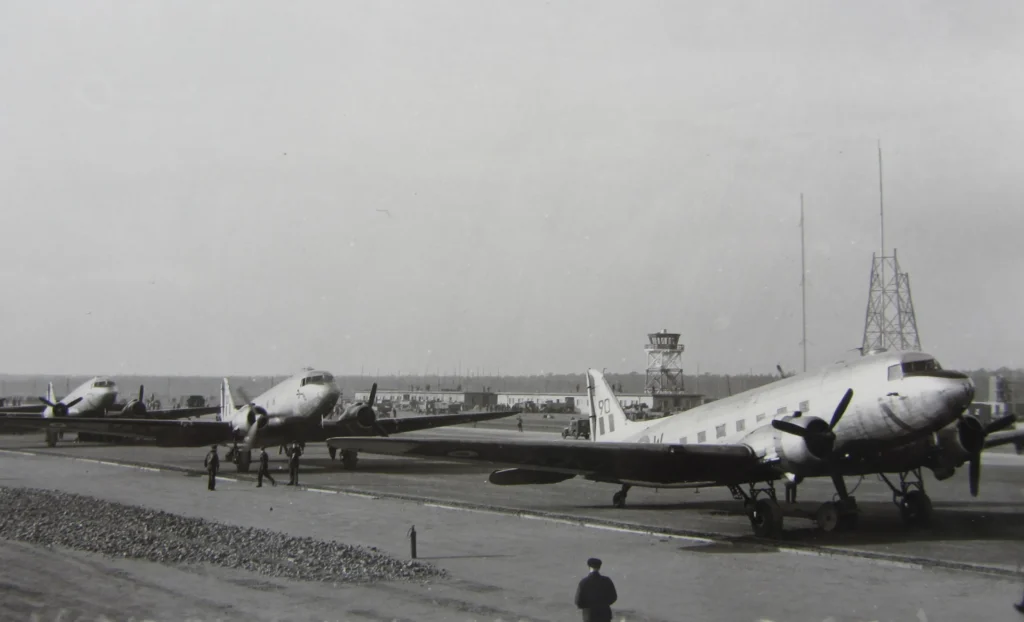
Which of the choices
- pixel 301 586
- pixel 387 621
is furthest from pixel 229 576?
pixel 387 621

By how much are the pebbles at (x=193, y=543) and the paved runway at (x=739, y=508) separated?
8.41 meters

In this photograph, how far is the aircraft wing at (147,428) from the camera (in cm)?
3843

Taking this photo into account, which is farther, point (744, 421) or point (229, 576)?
point (744, 421)

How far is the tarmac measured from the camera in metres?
13.2

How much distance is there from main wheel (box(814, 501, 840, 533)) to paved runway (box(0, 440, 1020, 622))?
9.07ft

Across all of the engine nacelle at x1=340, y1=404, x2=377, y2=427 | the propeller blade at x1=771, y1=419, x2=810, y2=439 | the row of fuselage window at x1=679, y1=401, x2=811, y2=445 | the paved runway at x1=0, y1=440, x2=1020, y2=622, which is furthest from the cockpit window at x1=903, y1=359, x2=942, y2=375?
the engine nacelle at x1=340, y1=404, x2=377, y2=427

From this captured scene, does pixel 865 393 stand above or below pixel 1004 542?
above

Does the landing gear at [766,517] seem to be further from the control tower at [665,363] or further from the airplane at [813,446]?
the control tower at [665,363]

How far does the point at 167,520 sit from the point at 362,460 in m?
25.1

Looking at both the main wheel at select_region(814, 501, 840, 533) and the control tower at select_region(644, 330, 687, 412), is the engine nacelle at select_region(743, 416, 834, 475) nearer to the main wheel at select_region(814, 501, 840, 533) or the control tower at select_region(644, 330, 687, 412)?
the main wheel at select_region(814, 501, 840, 533)

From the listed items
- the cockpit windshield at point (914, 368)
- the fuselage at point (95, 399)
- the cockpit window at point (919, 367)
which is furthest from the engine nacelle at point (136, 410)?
the cockpit window at point (919, 367)

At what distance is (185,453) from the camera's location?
2124 inches

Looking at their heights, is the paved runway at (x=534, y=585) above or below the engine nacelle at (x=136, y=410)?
below

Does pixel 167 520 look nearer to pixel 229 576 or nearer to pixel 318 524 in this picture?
pixel 318 524
